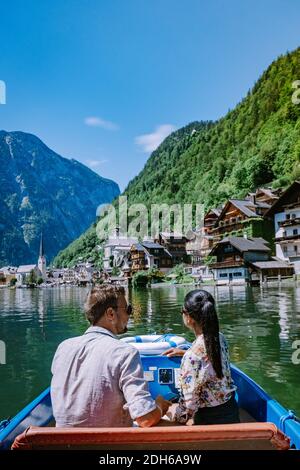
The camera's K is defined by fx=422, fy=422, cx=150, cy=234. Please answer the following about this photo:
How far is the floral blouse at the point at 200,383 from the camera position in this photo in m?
3.87

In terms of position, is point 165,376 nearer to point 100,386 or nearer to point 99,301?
point 99,301

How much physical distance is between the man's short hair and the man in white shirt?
16cm

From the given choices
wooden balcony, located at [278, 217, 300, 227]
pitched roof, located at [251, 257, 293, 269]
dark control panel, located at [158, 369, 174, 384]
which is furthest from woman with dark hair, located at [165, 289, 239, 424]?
wooden balcony, located at [278, 217, 300, 227]

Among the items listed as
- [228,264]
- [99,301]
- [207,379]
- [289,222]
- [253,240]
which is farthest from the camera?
[253,240]

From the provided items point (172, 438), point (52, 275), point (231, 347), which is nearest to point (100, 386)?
point (172, 438)

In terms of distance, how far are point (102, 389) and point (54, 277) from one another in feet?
627

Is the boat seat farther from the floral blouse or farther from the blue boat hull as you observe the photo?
the blue boat hull

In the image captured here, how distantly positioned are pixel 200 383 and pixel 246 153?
119m

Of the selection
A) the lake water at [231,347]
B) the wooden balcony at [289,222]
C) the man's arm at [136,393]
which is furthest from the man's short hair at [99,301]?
the wooden balcony at [289,222]

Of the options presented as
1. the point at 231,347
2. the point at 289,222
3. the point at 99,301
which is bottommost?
the point at 231,347

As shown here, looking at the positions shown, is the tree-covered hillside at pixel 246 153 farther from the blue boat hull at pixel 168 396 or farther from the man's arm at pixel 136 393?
the man's arm at pixel 136 393

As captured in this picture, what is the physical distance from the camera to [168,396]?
6.71 m

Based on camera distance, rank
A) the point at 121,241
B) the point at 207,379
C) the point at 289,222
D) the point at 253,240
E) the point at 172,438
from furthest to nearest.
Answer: the point at 121,241 → the point at 253,240 → the point at 289,222 → the point at 207,379 → the point at 172,438

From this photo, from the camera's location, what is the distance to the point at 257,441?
2.86 meters
